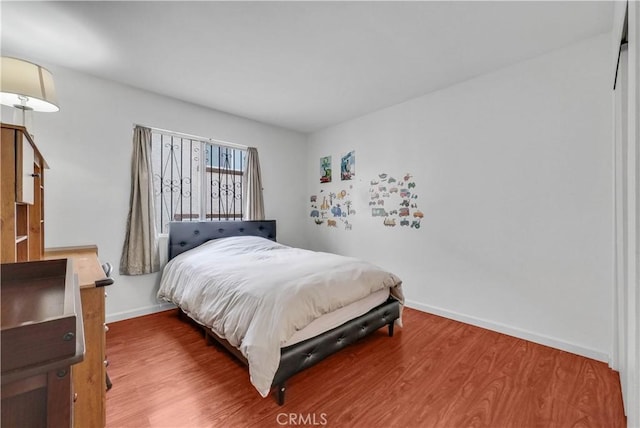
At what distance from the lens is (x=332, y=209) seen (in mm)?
4203

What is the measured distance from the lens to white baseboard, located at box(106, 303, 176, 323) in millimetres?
2752

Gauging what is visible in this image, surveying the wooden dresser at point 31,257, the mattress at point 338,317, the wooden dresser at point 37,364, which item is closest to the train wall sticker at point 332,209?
the mattress at point 338,317

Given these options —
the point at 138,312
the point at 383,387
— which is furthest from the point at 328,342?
the point at 138,312

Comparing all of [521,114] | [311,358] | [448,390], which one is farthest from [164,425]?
[521,114]

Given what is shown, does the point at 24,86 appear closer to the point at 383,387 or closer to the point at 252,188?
the point at 252,188

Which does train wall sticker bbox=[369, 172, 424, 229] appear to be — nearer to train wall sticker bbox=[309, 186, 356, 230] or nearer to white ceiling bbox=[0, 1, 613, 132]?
train wall sticker bbox=[309, 186, 356, 230]

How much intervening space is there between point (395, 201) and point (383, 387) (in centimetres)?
214

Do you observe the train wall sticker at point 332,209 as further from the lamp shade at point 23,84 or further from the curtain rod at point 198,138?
the lamp shade at point 23,84

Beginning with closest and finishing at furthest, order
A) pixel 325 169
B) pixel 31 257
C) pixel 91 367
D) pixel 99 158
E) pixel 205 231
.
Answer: pixel 91 367, pixel 31 257, pixel 99 158, pixel 205 231, pixel 325 169

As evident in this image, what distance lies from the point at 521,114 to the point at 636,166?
1.73m

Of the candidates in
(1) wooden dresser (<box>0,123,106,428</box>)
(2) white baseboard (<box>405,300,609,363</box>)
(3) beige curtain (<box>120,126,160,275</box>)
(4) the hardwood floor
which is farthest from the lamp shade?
(2) white baseboard (<box>405,300,609,363</box>)

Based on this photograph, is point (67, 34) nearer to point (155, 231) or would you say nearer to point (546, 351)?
point (155, 231)

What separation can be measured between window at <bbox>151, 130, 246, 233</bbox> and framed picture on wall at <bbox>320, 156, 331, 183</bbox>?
1.25 m

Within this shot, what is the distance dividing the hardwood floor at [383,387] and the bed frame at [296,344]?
16cm
